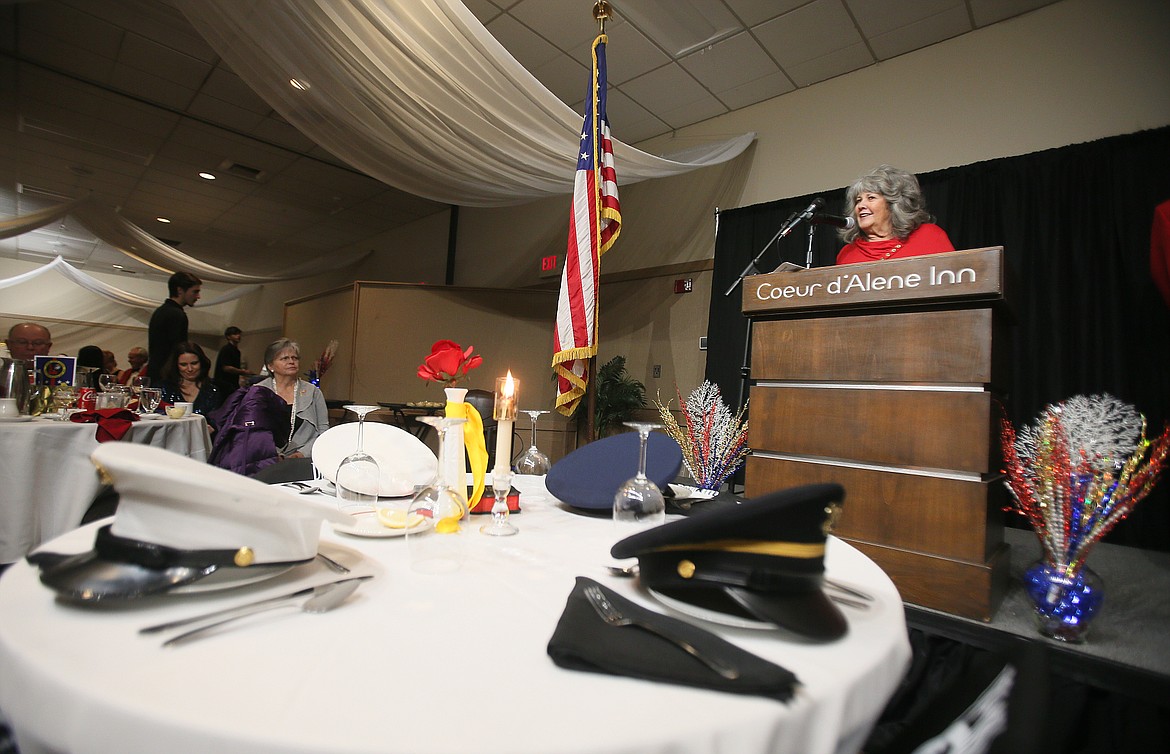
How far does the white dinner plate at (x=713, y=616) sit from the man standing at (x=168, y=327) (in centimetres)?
514

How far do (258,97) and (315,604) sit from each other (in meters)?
6.41

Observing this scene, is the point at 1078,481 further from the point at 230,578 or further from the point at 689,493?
the point at 230,578

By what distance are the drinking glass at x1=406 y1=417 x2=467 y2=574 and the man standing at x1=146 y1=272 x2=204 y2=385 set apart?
4.67 metres

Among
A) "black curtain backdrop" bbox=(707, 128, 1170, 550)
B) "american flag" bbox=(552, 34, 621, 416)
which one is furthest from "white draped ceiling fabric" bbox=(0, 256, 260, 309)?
"black curtain backdrop" bbox=(707, 128, 1170, 550)

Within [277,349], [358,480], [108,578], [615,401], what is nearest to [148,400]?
[277,349]

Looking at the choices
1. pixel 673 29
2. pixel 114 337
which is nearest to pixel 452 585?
pixel 673 29

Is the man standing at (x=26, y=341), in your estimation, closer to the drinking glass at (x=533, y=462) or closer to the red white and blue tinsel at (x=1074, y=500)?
the drinking glass at (x=533, y=462)

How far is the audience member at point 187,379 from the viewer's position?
4.22m

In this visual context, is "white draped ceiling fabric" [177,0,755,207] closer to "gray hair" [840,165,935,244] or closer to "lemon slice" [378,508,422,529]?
"gray hair" [840,165,935,244]

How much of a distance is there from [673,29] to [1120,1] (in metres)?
2.93

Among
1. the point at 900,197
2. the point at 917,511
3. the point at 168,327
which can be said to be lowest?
the point at 917,511

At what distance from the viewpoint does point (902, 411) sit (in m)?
1.92

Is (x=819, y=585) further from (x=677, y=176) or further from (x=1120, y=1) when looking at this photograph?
(x=677, y=176)

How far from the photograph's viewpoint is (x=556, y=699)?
19.2 inches
